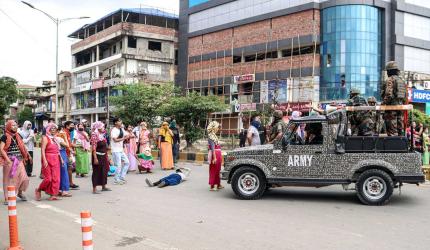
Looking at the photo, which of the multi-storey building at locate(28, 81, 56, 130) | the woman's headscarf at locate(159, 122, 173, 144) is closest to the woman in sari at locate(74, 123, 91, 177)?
the woman's headscarf at locate(159, 122, 173, 144)

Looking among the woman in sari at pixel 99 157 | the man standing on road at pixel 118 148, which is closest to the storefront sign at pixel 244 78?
the man standing on road at pixel 118 148

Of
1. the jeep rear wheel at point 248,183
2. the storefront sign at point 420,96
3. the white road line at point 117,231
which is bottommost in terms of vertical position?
the white road line at point 117,231

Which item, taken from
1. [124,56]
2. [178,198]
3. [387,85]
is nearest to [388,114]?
[387,85]

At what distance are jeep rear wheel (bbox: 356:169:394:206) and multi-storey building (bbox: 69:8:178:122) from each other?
43.5 meters

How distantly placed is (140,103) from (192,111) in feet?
12.7

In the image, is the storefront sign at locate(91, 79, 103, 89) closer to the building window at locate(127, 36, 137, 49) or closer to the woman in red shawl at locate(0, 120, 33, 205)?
the building window at locate(127, 36, 137, 49)

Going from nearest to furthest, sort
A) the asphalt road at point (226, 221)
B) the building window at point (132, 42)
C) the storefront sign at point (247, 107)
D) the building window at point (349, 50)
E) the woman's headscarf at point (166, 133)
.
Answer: the asphalt road at point (226, 221), the woman's headscarf at point (166, 133), the building window at point (349, 50), the storefront sign at point (247, 107), the building window at point (132, 42)

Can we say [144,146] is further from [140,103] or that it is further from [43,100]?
[43,100]

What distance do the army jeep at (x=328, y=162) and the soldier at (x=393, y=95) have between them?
2.59 feet

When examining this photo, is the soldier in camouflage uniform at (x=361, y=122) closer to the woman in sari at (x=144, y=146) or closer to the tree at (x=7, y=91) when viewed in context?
the woman in sari at (x=144, y=146)

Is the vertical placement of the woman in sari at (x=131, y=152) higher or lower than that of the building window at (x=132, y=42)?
lower

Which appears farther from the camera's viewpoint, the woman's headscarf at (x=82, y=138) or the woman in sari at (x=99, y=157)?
the woman's headscarf at (x=82, y=138)

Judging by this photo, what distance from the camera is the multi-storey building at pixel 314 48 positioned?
133ft

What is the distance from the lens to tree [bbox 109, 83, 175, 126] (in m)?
27.3
